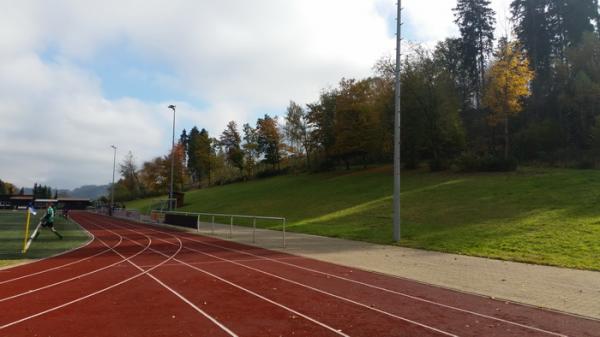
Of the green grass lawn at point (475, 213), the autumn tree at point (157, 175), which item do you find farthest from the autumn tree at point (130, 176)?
the green grass lawn at point (475, 213)

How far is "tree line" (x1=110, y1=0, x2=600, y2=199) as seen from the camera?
39250 millimetres

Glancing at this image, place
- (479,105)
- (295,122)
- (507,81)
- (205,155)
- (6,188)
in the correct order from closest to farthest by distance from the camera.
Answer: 1. (507,81)
2. (479,105)
3. (295,122)
4. (205,155)
5. (6,188)

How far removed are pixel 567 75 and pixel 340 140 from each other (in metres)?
25.5

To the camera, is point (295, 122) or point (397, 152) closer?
point (397, 152)

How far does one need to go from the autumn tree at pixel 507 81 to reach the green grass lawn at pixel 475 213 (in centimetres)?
583

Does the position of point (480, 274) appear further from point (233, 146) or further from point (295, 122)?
point (233, 146)

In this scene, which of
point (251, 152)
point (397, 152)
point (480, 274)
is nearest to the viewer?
point (480, 274)

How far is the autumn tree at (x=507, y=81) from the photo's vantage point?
3766 centimetres

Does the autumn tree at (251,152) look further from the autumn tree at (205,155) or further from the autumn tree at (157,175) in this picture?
the autumn tree at (157,175)

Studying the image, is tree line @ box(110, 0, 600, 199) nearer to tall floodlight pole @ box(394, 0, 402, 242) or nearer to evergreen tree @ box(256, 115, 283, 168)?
evergreen tree @ box(256, 115, 283, 168)

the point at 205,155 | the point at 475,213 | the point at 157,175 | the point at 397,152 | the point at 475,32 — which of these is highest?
the point at 475,32

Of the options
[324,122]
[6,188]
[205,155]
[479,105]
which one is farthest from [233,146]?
[6,188]

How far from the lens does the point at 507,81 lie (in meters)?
37.8

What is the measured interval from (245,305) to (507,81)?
118ft
